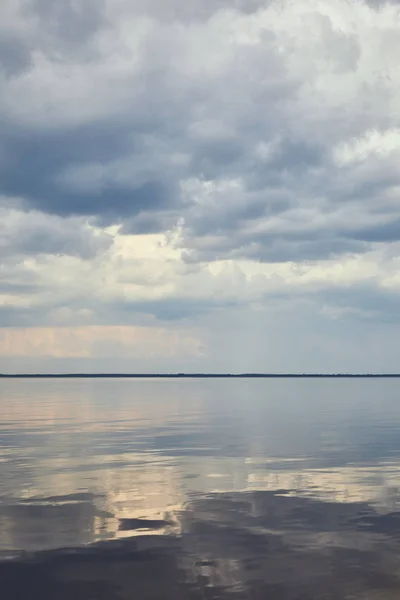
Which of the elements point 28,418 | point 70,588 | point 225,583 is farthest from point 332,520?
point 28,418

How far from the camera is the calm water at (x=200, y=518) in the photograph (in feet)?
58.5

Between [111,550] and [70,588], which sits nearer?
[70,588]

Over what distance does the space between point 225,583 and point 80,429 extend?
1805 inches

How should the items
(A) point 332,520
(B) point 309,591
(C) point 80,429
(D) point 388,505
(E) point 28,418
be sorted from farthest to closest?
(E) point 28,418, (C) point 80,429, (D) point 388,505, (A) point 332,520, (B) point 309,591

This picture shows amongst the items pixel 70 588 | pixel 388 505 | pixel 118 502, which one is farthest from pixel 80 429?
pixel 70 588

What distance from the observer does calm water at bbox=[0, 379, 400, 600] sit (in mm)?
17844

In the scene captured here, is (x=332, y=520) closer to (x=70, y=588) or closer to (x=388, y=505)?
(x=388, y=505)

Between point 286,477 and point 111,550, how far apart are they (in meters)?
15.6

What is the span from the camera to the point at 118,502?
28.3m

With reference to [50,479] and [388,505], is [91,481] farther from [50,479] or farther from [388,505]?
[388,505]

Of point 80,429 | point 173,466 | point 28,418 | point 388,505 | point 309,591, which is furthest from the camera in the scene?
point 28,418

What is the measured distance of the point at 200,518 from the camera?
25406 mm

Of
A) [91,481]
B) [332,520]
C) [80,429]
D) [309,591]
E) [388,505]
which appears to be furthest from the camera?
[80,429]

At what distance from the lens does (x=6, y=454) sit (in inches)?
1737
